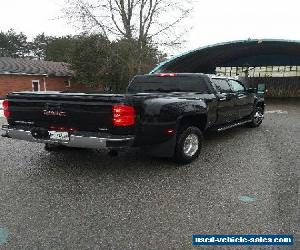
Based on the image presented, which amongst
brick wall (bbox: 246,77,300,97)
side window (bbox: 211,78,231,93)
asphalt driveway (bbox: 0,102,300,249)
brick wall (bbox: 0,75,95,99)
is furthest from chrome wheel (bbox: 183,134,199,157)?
brick wall (bbox: 0,75,95,99)

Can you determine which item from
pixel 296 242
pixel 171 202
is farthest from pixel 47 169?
pixel 296 242

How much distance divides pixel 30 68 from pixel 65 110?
3145 cm

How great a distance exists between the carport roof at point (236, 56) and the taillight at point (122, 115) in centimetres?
1529

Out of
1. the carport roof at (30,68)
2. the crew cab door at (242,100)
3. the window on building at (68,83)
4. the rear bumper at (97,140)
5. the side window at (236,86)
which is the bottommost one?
the rear bumper at (97,140)

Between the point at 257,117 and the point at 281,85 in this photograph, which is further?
the point at 281,85

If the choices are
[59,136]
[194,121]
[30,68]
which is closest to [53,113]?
[59,136]

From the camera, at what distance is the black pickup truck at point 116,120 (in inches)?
185

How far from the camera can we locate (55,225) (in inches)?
141

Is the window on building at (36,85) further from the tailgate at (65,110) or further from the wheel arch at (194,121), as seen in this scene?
the wheel arch at (194,121)

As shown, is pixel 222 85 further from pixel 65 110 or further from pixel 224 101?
pixel 65 110

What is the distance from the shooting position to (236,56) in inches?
1010

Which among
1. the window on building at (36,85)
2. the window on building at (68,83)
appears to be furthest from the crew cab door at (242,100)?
the window on building at (68,83)

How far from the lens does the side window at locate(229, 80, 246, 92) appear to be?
8.29 m

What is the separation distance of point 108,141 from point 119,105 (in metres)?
0.54
